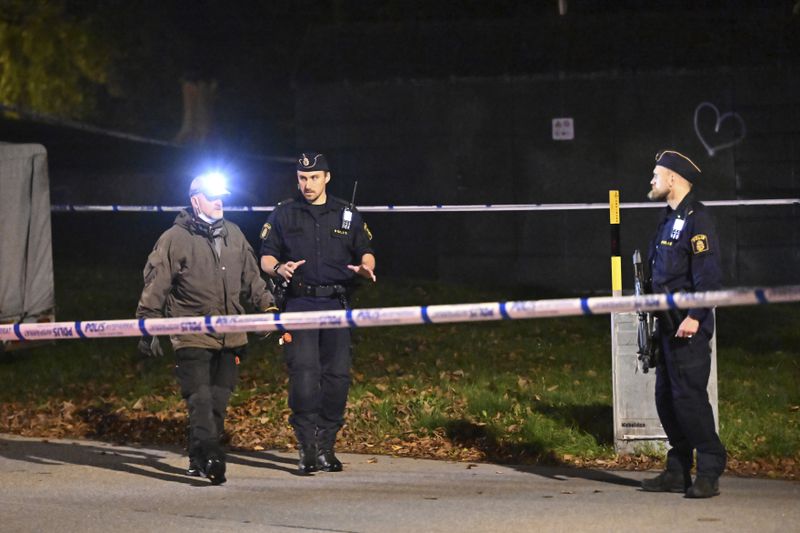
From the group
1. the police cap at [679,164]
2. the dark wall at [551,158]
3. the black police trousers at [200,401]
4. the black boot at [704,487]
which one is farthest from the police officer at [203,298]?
the dark wall at [551,158]

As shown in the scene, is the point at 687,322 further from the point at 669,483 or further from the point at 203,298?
the point at 203,298

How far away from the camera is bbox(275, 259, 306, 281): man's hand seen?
9.62 m

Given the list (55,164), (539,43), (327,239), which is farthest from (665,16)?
(55,164)

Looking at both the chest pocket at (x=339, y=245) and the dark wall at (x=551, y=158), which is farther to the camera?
the dark wall at (x=551, y=158)

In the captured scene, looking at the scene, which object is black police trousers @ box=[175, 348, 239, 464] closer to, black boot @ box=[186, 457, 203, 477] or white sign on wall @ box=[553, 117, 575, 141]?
black boot @ box=[186, 457, 203, 477]

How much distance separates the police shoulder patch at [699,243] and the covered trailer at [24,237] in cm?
727

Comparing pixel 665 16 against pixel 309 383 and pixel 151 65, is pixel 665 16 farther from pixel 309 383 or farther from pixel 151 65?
pixel 151 65

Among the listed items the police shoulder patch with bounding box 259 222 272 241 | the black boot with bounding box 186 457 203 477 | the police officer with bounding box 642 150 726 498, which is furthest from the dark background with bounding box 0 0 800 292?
the police officer with bounding box 642 150 726 498

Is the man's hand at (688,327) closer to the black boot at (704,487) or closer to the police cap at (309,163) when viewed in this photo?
the black boot at (704,487)

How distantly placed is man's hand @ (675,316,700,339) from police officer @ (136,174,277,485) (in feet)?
8.58

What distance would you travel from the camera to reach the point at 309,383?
9656 millimetres

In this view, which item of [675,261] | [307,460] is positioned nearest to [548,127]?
[307,460]

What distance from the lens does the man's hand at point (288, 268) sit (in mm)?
9625

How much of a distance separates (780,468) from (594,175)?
8888 mm
